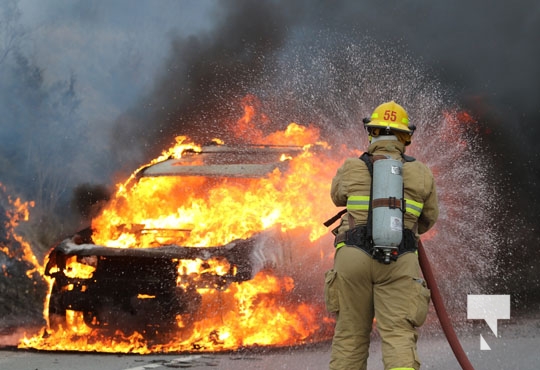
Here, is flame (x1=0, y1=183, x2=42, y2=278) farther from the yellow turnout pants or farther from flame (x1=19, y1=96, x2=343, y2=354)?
the yellow turnout pants

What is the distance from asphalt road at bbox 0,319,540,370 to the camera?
5.93 metres

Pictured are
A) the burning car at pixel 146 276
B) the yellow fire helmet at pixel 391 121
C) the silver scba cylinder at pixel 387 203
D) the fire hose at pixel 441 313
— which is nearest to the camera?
the silver scba cylinder at pixel 387 203

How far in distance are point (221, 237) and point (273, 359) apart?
1410mm

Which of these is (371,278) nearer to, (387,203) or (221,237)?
(387,203)

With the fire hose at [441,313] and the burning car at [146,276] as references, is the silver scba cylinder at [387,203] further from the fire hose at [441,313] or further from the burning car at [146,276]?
the burning car at [146,276]

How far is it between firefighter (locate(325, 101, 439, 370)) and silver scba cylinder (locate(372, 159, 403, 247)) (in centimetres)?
5

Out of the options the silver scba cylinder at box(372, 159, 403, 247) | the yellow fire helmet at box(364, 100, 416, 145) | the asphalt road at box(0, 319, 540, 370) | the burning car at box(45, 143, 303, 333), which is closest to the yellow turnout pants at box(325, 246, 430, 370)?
the silver scba cylinder at box(372, 159, 403, 247)

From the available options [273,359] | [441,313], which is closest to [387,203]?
[441,313]

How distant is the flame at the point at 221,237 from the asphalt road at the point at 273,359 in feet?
0.92

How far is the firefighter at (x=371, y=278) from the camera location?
3.99m

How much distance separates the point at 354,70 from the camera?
14.3 m

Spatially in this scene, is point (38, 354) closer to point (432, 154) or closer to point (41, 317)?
point (41, 317)

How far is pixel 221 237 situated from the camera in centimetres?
716

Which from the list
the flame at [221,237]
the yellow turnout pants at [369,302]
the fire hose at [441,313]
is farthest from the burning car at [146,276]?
the yellow turnout pants at [369,302]
